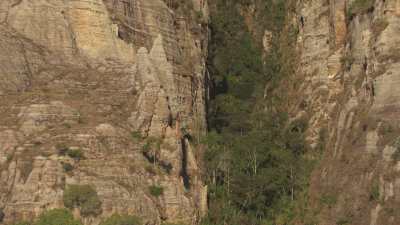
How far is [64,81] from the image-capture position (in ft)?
196

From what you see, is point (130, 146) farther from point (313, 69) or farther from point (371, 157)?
point (313, 69)

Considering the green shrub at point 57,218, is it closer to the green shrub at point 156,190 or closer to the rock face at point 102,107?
the rock face at point 102,107

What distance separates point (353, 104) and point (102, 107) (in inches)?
616

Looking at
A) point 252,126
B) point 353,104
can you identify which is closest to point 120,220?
point 353,104

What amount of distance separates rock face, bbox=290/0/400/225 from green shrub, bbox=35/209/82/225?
15.2m

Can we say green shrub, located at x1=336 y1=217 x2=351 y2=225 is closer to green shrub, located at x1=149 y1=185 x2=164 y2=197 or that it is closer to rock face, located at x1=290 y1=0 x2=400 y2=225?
rock face, located at x1=290 y1=0 x2=400 y2=225

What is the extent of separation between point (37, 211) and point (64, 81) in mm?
8686

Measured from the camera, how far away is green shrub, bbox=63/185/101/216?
54.0 metres

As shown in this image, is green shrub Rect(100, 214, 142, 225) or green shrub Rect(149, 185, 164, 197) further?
green shrub Rect(149, 185, 164, 197)

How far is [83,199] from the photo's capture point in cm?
5394

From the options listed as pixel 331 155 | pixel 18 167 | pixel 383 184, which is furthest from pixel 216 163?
pixel 18 167

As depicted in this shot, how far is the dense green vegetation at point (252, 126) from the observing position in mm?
65312

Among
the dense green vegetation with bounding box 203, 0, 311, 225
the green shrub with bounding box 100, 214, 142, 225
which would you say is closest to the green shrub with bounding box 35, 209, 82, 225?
the green shrub with bounding box 100, 214, 142, 225

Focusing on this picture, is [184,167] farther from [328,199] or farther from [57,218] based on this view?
[57,218]
